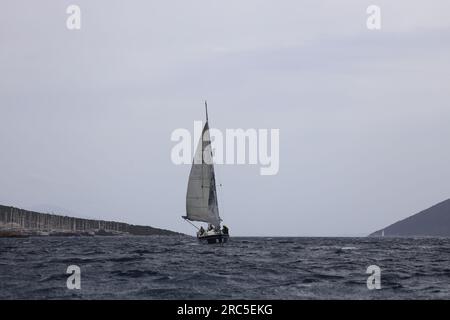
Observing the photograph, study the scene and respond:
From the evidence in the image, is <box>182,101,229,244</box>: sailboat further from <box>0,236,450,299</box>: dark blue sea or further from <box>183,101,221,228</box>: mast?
<box>0,236,450,299</box>: dark blue sea

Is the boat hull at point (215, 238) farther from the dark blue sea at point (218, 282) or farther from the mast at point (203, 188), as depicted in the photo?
the dark blue sea at point (218, 282)

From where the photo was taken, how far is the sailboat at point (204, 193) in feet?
283

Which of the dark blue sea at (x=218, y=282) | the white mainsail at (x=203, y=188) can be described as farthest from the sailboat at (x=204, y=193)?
the dark blue sea at (x=218, y=282)

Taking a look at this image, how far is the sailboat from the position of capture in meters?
86.3

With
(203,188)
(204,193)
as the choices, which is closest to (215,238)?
(204,193)

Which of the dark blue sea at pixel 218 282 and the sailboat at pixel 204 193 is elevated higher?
the sailboat at pixel 204 193

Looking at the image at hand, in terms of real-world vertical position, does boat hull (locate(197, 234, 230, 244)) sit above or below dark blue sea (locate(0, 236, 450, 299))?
above

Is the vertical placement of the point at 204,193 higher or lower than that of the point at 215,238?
higher

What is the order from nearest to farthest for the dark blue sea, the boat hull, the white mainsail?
the dark blue sea < the white mainsail < the boat hull

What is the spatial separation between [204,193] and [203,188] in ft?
2.68

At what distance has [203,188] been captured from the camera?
87688 millimetres

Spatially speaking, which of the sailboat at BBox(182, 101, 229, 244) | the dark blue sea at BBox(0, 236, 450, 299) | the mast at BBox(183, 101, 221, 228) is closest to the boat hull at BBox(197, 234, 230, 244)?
the sailboat at BBox(182, 101, 229, 244)

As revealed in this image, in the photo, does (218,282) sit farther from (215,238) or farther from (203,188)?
(215,238)
